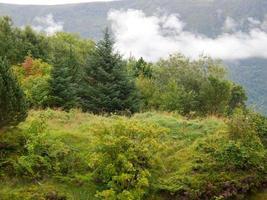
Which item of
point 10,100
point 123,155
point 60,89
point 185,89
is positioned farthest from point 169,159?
point 185,89

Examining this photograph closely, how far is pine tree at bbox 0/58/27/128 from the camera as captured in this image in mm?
15391

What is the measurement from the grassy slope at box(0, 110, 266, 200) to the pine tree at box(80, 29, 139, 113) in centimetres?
1100

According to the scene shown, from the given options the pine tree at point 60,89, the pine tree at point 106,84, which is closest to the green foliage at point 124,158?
the pine tree at point 60,89

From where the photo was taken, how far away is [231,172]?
1645 cm

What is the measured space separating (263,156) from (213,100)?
29989 mm

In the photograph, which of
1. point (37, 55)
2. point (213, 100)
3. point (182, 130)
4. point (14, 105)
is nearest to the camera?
point (14, 105)

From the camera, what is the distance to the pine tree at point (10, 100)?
50.5 ft

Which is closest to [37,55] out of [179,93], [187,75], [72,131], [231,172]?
[187,75]

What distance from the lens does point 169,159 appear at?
17.1 meters

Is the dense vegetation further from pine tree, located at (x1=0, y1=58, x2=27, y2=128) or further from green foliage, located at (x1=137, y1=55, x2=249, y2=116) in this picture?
green foliage, located at (x1=137, y1=55, x2=249, y2=116)

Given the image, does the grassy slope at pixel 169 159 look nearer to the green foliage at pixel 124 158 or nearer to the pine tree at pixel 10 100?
the green foliage at pixel 124 158

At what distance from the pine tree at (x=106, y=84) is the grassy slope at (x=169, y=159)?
36.1 ft

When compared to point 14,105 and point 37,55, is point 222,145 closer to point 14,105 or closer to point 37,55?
point 14,105

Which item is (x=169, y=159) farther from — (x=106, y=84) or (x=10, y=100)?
(x=106, y=84)
